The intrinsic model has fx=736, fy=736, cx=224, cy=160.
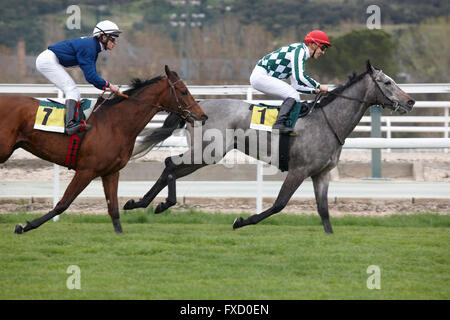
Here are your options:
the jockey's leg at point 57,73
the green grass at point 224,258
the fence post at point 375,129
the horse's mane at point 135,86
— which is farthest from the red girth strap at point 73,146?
the fence post at point 375,129

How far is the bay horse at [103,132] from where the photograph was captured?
6449 mm

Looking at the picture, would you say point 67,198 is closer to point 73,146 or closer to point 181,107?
point 73,146

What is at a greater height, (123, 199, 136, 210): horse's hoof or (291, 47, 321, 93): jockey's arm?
(291, 47, 321, 93): jockey's arm

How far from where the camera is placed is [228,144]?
7.21 meters

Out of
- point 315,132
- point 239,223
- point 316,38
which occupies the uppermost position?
point 316,38

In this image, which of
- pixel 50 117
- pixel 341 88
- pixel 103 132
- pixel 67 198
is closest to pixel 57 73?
pixel 50 117

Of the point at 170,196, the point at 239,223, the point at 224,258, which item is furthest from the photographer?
the point at 170,196

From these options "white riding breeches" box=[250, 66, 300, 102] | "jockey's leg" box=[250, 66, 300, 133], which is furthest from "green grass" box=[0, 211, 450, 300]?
"white riding breeches" box=[250, 66, 300, 102]

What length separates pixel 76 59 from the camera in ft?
22.0

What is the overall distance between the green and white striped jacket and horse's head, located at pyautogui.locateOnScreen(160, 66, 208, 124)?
3.08 feet

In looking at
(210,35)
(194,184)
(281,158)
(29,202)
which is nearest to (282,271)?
(281,158)

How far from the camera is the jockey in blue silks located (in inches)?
258

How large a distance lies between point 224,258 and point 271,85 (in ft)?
7.03

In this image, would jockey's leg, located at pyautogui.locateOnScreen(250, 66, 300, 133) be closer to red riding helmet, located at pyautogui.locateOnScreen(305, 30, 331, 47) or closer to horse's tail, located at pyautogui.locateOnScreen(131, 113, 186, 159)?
red riding helmet, located at pyautogui.locateOnScreen(305, 30, 331, 47)
